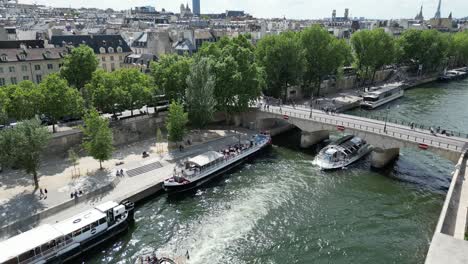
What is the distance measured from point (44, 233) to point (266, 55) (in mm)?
57563

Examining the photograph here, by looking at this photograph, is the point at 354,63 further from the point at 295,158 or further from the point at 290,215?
the point at 290,215

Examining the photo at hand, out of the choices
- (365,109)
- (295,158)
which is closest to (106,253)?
(295,158)

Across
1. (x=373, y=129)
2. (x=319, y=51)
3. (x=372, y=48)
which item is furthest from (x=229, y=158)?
(x=372, y=48)

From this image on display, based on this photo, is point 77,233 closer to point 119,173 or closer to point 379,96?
point 119,173

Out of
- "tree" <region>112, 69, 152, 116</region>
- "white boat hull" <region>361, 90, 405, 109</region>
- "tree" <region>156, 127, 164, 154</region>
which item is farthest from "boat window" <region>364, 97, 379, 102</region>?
"tree" <region>156, 127, 164, 154</region>

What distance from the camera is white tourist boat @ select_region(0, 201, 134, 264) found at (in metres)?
29.9

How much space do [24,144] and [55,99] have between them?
14.6 metres

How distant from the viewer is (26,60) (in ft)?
237

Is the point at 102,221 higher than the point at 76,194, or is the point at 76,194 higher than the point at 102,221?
the point at 76,194

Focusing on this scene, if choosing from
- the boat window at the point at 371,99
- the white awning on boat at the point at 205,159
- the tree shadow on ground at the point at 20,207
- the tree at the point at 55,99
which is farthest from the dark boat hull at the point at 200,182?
the boat window at the point at 371,99

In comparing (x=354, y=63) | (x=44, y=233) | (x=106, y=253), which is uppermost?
(x=354, y=63)

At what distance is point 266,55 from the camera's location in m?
77.7

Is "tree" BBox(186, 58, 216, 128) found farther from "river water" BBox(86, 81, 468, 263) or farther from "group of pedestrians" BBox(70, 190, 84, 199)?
"group of pedestrians" BBox(70, 190, 84, 199)

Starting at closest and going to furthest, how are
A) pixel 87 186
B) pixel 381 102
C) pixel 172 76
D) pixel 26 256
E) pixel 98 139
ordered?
1. pixel 26 256
2. pixel 87 186
3. pixel 98 139
4. pixel 172 76
5. pixel 381 102
